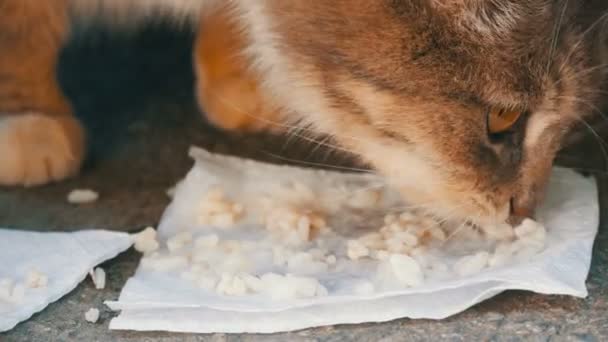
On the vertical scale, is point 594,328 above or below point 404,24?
below

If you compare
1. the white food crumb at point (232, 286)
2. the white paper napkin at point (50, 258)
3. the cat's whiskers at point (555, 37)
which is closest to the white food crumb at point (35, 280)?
the white paper napkin at point (50, 258)

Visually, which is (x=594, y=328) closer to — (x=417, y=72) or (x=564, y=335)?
(x=564, y=335)

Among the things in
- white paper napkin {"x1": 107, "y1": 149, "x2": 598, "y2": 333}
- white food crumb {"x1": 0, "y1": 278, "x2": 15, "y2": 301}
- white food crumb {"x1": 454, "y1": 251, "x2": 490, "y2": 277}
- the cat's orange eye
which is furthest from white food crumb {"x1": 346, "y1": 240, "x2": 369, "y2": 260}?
white food crumb {"x1": 0, "y1": 278, "x2": 15, "y2": 301}

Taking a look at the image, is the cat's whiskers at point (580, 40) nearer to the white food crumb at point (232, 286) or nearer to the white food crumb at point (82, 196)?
the white food crumb at point (232, 286)

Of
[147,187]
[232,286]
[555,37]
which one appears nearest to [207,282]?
[232,286]

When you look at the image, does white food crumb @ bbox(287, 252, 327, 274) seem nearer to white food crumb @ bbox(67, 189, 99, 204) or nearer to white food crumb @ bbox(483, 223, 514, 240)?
white food crumb @ bbox(483, 223, 514, 240)

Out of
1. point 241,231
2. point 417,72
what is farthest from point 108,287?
point 417,72

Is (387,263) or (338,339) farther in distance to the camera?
(387,263)
